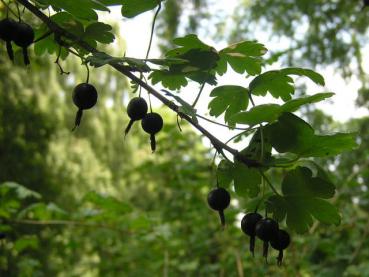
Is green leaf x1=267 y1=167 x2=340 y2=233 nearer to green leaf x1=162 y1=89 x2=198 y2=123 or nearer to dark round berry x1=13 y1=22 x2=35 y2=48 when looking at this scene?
green leaf x1=162 y1=89 x2=198 y2=123

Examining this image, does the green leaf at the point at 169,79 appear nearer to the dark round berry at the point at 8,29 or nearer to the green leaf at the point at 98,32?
the green leaf at the point at 98,32

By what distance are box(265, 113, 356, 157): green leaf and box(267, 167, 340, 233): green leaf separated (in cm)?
5

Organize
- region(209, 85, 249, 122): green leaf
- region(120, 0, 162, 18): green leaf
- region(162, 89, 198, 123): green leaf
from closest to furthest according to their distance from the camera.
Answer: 1. region(162, 89, 198, 123): green leaf
2. region(120, 0, 162, 18): green leaf
3. region(209, 85, 249, 122): green leaf

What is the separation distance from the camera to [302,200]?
926mm

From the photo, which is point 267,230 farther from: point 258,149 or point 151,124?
point 151,124

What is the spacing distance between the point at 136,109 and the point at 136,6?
0.21 m

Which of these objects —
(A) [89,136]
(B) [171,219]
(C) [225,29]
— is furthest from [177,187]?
(A) [89,136]

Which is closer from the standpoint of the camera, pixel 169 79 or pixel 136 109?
pixel 136 109

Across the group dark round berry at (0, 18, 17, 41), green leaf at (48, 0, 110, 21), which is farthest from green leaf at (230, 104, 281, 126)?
dark round berry at (0, 18, 17, 41)

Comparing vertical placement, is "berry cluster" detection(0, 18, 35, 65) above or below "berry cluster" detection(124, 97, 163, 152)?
above

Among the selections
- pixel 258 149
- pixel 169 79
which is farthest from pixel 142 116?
pixel 258 149

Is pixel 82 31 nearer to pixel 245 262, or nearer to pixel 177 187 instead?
pixel 245 262

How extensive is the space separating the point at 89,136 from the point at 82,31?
8575 millimetres

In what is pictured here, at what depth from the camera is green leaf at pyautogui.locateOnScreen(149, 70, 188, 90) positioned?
90 centimetres
